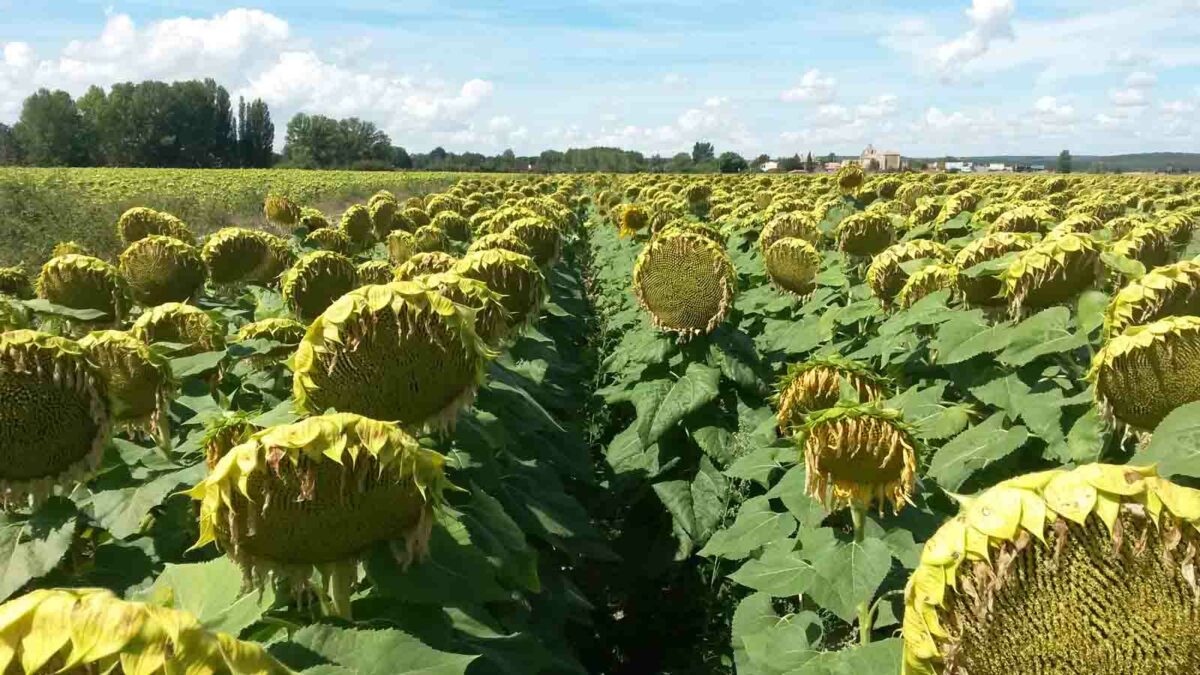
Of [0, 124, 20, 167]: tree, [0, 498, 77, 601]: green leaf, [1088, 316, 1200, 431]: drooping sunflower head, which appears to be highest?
[0, 124, 20, 167]: tree

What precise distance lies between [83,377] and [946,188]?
14846 mm

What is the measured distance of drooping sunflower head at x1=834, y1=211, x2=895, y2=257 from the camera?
21.5ft

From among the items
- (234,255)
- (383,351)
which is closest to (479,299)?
(383,351)

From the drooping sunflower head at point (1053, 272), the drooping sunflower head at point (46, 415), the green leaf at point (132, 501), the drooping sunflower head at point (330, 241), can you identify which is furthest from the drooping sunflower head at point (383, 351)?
the drooping sunflower head at point (330, 241)

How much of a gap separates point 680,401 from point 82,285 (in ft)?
10.0

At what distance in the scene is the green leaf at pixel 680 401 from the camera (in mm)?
4621

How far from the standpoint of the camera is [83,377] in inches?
82.5

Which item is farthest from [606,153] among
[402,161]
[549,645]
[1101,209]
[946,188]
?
[549,645]

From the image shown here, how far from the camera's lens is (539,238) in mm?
6645

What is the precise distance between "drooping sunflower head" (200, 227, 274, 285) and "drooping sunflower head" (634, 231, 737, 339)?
107 inches

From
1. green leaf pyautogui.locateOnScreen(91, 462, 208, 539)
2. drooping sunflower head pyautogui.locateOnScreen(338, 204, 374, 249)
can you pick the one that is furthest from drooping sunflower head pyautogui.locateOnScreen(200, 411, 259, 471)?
drooping sunflower head pyautogui.locateOnScreen(338, 204, 374, 249)

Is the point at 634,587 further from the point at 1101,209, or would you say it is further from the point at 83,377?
the point at 1101,209

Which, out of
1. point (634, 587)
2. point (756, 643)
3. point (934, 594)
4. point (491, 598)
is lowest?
point (634, 587)

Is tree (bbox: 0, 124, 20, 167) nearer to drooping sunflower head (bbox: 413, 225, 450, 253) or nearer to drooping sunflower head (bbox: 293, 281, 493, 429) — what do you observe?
drooping sunflower head (bbox: 413, 225, 450, 253)
